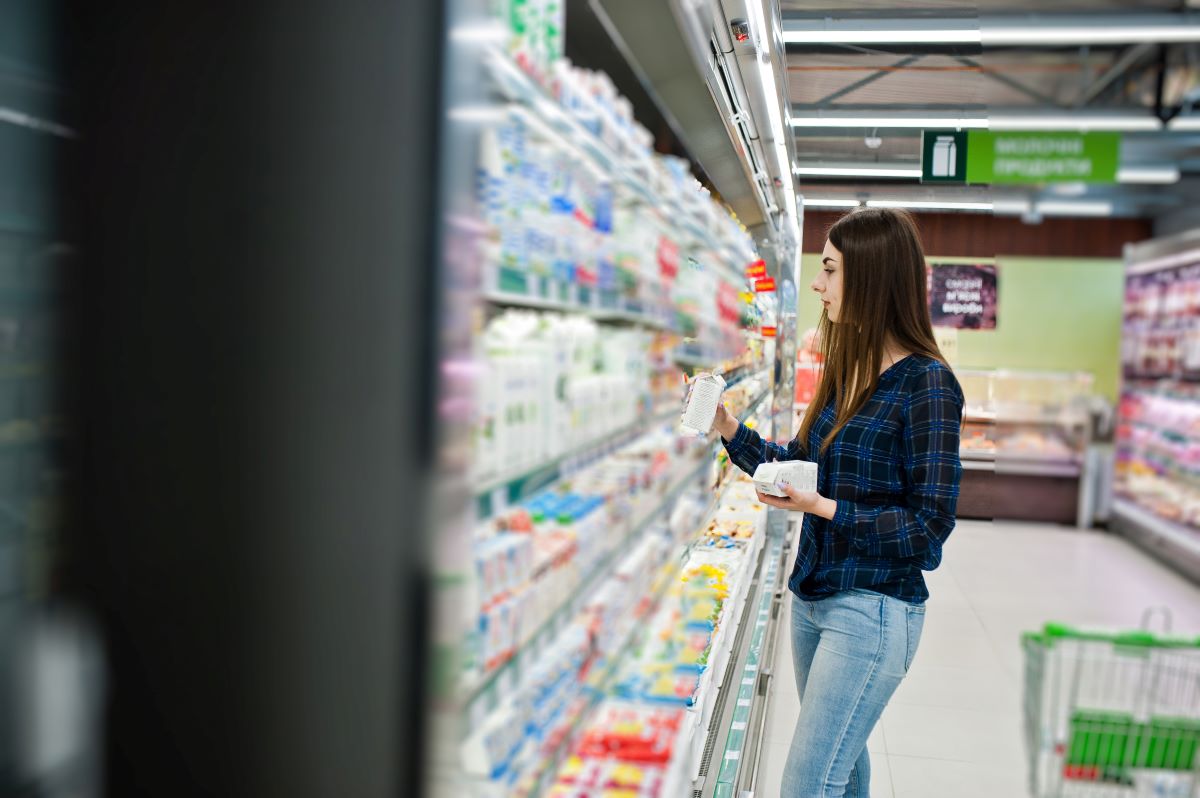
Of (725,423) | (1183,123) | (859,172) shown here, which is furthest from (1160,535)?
(725,423)

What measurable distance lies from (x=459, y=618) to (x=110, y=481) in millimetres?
418

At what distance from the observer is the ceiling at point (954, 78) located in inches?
140

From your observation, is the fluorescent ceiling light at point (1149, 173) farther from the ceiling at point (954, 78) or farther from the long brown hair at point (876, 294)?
the long brown hair at point (876, 294)

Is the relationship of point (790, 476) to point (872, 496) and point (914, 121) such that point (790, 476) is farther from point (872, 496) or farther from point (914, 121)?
point (914, 121)

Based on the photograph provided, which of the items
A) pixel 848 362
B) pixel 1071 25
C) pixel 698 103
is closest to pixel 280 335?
pixel 698 103

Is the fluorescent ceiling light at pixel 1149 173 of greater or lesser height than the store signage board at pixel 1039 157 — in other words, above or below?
above

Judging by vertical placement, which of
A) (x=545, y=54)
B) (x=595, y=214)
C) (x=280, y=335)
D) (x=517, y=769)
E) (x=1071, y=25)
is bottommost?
(x=517, y=769)

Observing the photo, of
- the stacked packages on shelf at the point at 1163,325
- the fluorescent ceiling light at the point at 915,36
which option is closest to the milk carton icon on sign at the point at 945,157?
the fluorescent ceiling light at the point at 915,36

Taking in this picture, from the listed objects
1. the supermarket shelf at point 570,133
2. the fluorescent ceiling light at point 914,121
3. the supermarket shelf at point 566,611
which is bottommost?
the supermarket shelf at point 566,611

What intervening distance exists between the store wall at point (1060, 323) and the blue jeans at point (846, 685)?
10.7 meters

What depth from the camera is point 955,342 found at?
3508 millimetres

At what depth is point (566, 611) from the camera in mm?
1337

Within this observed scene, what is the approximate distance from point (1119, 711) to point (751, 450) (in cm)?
122

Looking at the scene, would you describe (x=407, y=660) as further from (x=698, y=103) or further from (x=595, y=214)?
(x=698, y=103)
